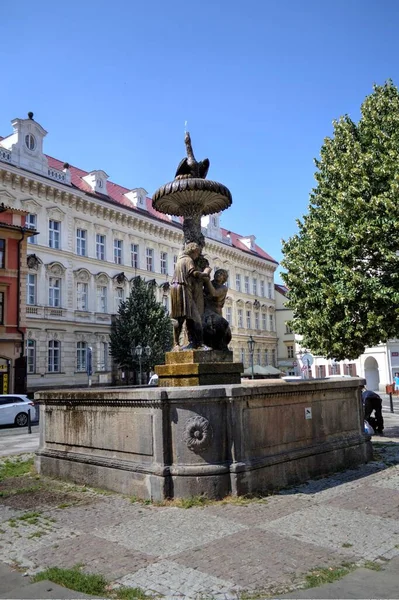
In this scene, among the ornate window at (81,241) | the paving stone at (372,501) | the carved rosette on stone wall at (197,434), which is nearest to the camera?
the paving stone at (372,501)

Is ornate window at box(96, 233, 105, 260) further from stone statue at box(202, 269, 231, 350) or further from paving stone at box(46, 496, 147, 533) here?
paving stone at box(46, 496, 147, 533)

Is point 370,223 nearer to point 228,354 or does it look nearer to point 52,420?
point 228,354

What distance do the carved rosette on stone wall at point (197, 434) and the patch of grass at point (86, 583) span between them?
2585mm

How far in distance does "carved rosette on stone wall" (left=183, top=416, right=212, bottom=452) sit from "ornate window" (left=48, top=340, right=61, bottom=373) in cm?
3031

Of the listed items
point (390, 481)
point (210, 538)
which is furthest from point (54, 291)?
point (210, 538)

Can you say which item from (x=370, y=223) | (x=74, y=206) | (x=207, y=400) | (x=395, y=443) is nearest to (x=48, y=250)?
(x=74, y=206)

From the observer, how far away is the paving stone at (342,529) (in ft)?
16.2

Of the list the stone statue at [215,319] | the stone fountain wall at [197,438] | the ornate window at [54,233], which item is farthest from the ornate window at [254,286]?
the stone fountain wall at [197,438]

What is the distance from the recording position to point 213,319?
9102 millimetres

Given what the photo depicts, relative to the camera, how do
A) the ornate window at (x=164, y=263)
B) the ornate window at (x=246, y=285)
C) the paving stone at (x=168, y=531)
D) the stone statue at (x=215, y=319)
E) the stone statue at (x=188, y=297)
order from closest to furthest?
the paving stone at (x=168, y=531) → the stone statue at (x=188, y=297) → the stone statue at (x=215, y=319) → the ornate window at (x=164, y=263) → the ornate window at (x=246, y=285)

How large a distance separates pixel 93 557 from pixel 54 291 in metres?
33.8

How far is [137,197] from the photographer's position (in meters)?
46.8

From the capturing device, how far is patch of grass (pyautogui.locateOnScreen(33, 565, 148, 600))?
156 inches

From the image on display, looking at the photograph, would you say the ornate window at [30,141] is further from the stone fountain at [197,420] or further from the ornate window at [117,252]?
the stone fountain at [197,420]
